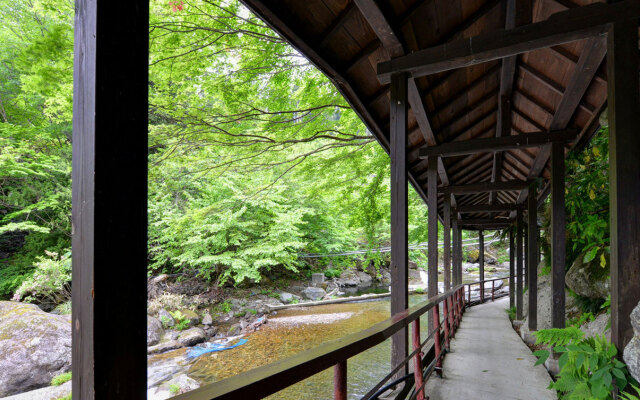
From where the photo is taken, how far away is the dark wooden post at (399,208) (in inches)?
109

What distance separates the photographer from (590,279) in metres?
4.97

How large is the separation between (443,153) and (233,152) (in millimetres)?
3588

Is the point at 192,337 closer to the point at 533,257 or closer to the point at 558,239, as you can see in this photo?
the point at 533,257

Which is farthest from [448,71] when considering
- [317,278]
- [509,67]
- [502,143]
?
[317,278]

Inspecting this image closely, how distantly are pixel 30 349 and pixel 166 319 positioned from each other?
11.6 feet

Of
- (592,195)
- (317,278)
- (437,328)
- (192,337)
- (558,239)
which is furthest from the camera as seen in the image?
(317,278)

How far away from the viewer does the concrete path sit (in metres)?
3.03

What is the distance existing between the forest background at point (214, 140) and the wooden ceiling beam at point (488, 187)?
1.15m

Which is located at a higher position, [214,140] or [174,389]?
[214,140]

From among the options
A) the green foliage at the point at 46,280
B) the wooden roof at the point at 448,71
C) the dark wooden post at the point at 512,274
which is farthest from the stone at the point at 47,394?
the dark wooden post at the point at 512,274

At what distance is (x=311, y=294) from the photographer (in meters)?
15.0

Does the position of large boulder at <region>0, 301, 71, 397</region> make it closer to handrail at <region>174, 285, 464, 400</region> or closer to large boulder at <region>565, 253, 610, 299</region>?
handrail at <region>174, 285, 464, 400</region>

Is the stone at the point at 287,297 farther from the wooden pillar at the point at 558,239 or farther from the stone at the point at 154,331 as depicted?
the wooden pillar at the point at 558,239

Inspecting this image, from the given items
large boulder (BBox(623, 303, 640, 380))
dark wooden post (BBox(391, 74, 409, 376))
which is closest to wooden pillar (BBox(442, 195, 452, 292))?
dark wooden post (BBox(391, 74, 409, 376))
